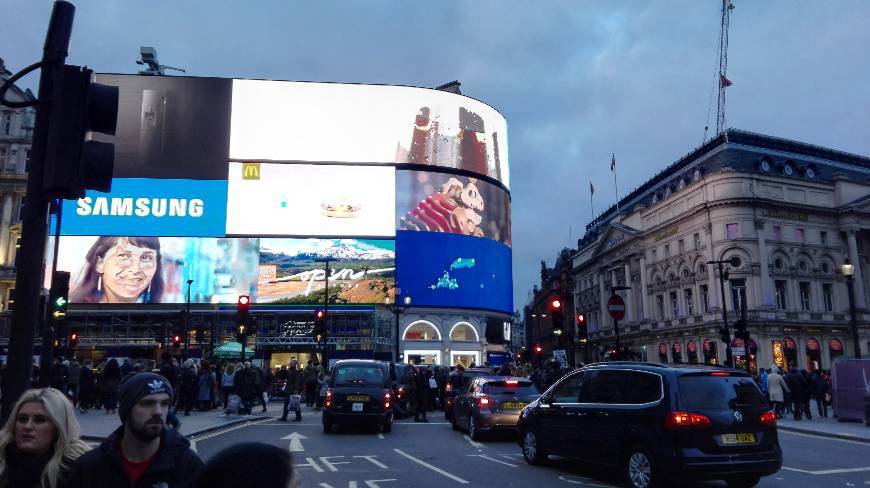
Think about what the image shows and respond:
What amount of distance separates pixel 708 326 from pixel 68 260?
5974 cm

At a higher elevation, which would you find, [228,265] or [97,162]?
[228,265]

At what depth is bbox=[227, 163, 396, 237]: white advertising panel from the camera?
64.8 metres

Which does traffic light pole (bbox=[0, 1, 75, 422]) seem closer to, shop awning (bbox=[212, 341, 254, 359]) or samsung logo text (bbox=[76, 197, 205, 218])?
shop awning (bbox=[212, 341, 254, 359])

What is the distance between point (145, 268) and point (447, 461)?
187 ft

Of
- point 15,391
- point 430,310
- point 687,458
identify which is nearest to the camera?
point 15,391

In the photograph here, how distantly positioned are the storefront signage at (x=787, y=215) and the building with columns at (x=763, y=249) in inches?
3.6

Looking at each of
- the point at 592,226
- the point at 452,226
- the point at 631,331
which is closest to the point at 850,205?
the point at 631,331

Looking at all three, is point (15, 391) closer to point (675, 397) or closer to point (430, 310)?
point (675, 397)

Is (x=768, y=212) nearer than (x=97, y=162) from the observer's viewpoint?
No

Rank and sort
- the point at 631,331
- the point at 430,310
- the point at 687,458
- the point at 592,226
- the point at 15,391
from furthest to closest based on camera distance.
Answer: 1. the point at 592,226
2. the point at 631,331
3. the point at 430,310
4. the point at 687,458
5. the point at 15,391

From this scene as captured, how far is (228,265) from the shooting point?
6347cm

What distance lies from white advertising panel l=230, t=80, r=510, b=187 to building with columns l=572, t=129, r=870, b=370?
2234 cm

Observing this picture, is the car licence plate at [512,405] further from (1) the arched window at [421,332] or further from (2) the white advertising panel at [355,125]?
(2) the white advertising panel at [355,125]

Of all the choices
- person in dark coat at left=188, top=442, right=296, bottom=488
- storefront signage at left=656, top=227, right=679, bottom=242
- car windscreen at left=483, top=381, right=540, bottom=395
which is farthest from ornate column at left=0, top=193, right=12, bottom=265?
person in dark coat at left=188, top=442, right=296, bottom=488
